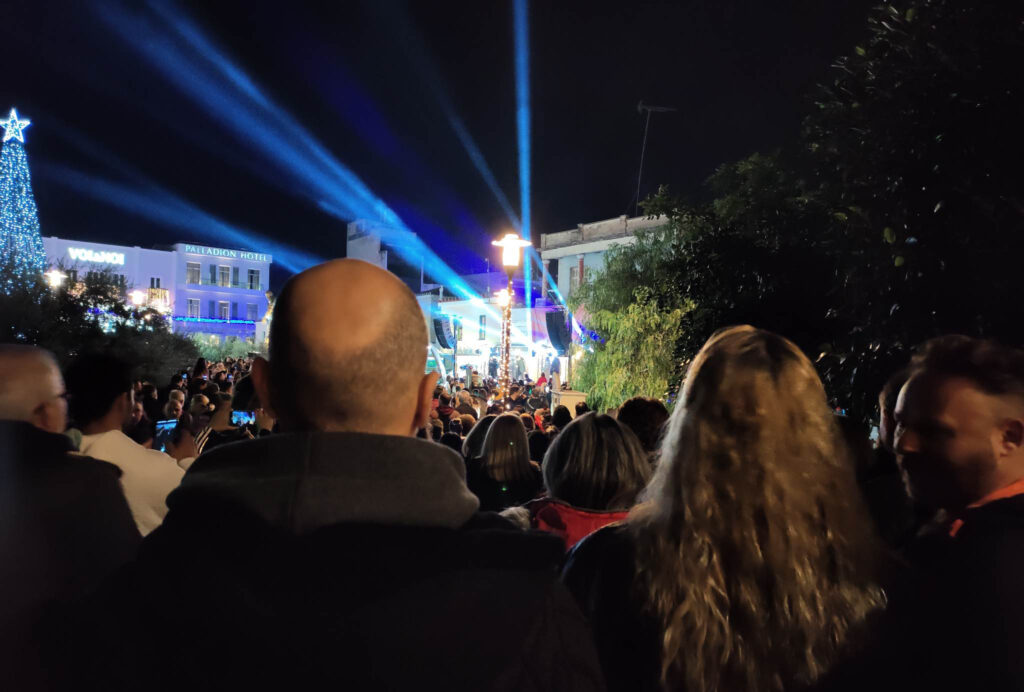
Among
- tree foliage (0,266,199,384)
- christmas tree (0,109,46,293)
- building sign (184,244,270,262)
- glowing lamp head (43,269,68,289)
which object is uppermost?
building sign (184,244,270,262)

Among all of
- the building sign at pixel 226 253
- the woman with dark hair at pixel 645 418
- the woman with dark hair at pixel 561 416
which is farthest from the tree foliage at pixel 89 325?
the building sign at pixel 226 253

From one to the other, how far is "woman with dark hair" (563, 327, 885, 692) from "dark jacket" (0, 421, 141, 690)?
1.37 m

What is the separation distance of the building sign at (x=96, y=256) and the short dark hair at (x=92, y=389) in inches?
2331

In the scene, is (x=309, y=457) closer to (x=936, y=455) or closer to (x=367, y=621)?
(x=367, y=621)

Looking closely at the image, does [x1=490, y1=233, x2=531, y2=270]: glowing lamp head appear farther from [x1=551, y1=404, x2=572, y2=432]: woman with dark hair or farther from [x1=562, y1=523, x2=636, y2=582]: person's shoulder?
[x1=562, y1=523, x2=636, y2=582]: person's shoulder

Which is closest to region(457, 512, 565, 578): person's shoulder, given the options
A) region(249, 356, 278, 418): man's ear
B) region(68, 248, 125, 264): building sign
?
region(249, 356, 278, 418): man's ear

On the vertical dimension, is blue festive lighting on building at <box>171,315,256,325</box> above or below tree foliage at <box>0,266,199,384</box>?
above

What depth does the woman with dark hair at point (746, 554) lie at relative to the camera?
1.62 m

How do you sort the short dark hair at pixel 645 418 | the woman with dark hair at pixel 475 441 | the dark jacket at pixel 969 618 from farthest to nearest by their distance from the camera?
the woman with dark hair at pixel 475 441, the short dark hair at pixel 645 418, the dark jacket at pixel 969 618

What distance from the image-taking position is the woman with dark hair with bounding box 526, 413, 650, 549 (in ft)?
10.4

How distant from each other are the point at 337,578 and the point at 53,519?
1.48m

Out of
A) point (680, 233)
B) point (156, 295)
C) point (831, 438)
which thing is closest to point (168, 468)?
point (831, 438)

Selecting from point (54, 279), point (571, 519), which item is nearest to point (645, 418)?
point (571, 519)

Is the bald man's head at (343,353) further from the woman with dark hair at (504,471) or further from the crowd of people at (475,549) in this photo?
the woman with dark hair at (504,471)
